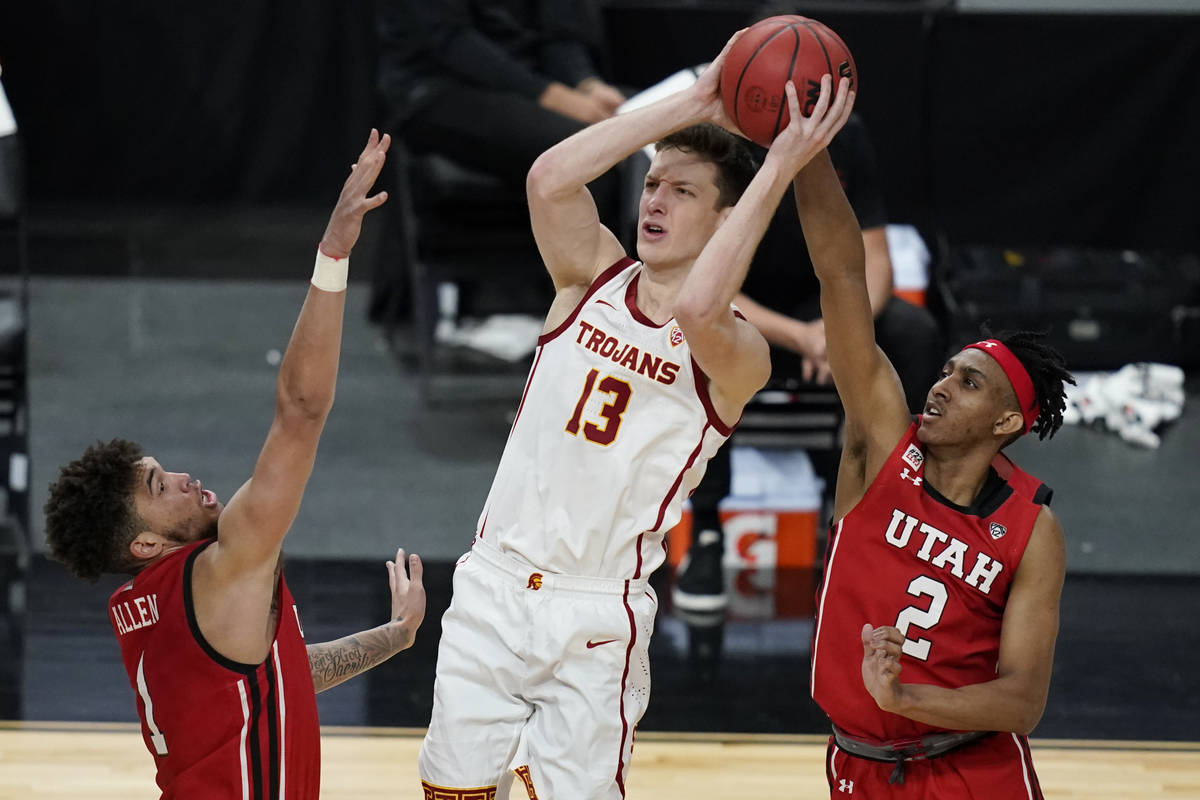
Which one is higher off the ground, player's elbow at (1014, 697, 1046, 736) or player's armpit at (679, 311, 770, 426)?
player's armpit at (679, 311, 770, 426)

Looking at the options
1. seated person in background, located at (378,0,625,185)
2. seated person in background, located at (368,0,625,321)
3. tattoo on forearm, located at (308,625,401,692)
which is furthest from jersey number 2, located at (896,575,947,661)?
seated person in background, located at (378,0,625,185)

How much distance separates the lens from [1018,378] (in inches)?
142

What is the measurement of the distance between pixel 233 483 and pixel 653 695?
2490 mm

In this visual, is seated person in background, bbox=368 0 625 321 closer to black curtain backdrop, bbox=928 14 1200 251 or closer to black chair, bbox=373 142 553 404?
black chair, bbox=373 142 553 404

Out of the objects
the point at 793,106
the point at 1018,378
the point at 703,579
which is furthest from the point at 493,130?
the point at 793,106

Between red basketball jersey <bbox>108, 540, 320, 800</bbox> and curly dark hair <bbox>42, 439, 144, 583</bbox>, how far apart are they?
0.28 ft

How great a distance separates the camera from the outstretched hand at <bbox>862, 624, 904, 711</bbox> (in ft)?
10.7

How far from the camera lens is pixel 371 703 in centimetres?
538

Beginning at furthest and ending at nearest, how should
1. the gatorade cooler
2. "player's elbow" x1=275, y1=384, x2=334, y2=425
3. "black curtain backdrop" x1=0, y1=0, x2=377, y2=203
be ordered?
"black curtain backdrop" x1=0, y1=0, x2=377, y2=203 < the gatorade cooler < "player's elbow" x1=275, y1=384, x2=334, y2=425

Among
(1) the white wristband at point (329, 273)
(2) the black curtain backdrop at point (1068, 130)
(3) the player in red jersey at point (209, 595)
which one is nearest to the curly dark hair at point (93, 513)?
(3) the player in red jersey at point (209, 595)

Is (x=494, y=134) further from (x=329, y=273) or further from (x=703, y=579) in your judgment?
(x=329, y=273)

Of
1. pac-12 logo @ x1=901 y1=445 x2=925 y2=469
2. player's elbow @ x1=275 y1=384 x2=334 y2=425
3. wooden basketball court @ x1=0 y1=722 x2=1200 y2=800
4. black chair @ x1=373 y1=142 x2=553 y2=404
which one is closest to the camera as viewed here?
player's elbow @ x1=275 y1=384 x2=334 y2=425

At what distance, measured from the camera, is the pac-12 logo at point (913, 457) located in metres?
3.65

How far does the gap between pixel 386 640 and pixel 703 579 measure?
8.36 ft
